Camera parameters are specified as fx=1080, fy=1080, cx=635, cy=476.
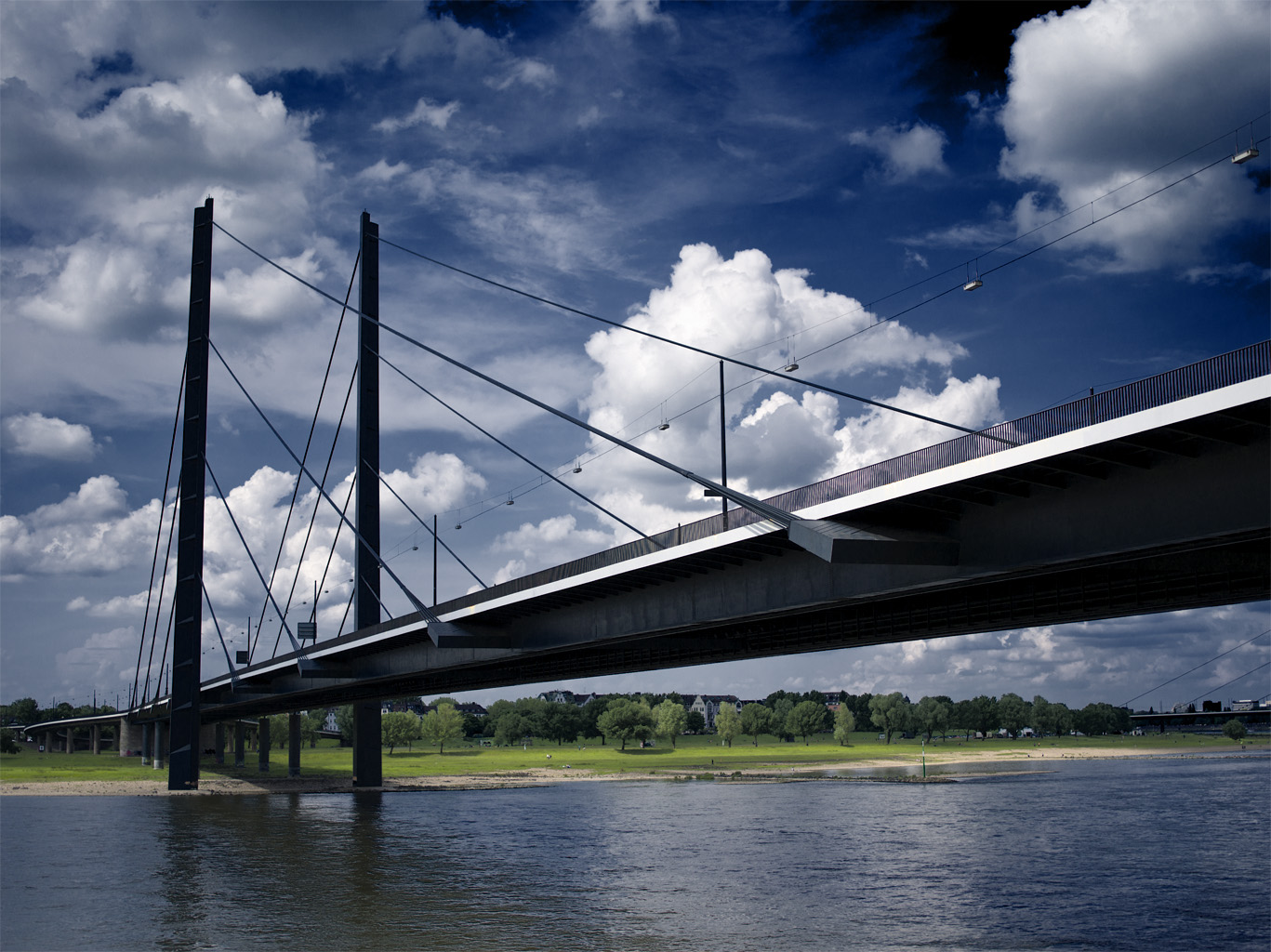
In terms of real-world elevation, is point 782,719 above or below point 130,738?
below

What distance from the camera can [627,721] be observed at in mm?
150875

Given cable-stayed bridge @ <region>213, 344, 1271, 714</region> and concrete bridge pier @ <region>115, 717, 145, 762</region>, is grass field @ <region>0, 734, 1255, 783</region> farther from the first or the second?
cable-stayed bridge @ <region>213, 344, 1271, 714</region>

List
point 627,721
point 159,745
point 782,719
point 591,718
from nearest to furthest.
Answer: point 159,745
point 627,721
point 591,718
point 782,719

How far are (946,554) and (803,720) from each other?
529 ft

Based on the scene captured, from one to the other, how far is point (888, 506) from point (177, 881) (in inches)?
981

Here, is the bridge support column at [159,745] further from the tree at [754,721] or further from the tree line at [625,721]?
the tree at [754,721]

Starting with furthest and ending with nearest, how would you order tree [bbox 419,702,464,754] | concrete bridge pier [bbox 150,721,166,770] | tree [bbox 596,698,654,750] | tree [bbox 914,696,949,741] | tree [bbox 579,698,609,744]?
tree [bbox 914,696,949,741] < tree [bbox 579,698,609,744] < tree [bbox 596,698,654,750] < tree [bbox 419,702,464,754] < concrete bridge pier [bbox 150,721,166,770]

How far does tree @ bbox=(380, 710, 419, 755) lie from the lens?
135000 mm

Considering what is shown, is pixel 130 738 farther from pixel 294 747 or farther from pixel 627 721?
pixel 627 721

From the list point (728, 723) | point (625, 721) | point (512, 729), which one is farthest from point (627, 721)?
point (512, 729)

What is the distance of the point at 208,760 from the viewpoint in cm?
12800

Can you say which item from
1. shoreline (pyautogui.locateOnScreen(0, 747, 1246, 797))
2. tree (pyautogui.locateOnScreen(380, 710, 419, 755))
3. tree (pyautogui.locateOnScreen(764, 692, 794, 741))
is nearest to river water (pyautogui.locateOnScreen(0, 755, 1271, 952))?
shoreline (pyautogui.locateOnScreen(0, 747, 1246, 797))

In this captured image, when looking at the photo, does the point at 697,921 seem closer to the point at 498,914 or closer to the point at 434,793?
the point at 498,914

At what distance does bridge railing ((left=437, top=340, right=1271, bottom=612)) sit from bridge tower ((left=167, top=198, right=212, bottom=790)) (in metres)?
51.2
